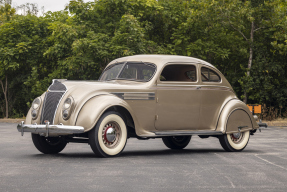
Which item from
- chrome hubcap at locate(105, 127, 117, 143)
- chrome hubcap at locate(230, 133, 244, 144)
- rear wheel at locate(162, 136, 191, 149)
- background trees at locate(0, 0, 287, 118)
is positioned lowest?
rear wheel at locate(162, 136, 191, 149)

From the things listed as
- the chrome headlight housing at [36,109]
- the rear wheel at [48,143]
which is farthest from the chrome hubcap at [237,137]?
the chrome headlight housing at [36,109]

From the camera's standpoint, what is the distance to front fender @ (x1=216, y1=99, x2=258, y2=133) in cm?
1081

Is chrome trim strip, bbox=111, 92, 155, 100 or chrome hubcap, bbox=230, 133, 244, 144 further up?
chrome trim strip, bbox=111, 92, 155, 100

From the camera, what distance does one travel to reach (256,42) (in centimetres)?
2764

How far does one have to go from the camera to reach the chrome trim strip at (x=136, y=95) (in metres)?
9.38

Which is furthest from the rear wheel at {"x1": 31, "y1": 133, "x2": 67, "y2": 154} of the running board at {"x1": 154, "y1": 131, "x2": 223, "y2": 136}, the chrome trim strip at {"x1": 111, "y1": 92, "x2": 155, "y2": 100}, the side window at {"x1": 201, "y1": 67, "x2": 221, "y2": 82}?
the side window at {"x1": 201, "y1": 67, "x2": 221, "y2": 82}

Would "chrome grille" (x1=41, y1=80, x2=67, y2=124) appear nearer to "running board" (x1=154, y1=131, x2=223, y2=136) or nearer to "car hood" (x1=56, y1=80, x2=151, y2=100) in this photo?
"car hood" (x1=56, y1=80, x2=151, y2=100)

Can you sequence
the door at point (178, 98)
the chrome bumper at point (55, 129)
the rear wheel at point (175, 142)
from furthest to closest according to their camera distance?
1. the rear wheel at point (175, 142)
2. the door at point (178, 98)
3. the chrome bumper at point (55, 129)

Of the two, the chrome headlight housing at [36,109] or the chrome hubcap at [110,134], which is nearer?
the chrome hubcap at [110,134]

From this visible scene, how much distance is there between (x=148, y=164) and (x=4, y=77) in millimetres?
23750

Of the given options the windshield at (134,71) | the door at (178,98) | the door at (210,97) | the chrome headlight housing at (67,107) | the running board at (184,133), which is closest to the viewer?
the chrome headlight housing at (67,107)

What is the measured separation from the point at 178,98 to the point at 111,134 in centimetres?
197

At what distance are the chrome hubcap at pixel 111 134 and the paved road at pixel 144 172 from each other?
1.16 ft

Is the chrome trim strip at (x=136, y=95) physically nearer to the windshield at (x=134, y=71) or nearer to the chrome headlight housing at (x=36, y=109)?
the windshield at (x=134, y=71)
